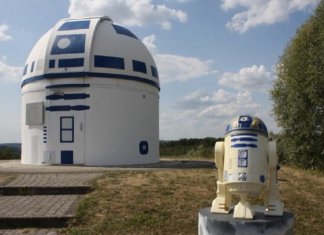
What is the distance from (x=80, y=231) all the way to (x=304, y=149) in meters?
13.7

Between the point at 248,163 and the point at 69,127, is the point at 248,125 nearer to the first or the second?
the point at 248,163

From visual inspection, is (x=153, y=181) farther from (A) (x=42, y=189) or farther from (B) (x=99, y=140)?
(B) (x=99, y=140)

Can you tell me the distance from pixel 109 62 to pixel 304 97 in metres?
8.51

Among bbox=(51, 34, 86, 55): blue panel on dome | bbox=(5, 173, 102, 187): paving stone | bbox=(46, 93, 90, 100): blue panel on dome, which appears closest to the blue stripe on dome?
bbox=(46, 93, 90, 100): blue panel on dome

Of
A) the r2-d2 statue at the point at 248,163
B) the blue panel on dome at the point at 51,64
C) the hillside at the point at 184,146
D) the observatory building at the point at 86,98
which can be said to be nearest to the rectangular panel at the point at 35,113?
the observatory building at the point at 86,98

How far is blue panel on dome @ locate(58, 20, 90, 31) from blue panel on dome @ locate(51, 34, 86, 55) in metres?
0.64

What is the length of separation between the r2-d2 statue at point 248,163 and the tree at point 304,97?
1348cm

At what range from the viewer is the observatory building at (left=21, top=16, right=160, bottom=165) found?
20344 millimetres

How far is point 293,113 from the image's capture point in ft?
67.2

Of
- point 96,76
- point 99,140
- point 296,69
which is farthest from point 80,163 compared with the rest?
point 296,69

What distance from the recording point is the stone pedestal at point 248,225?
20.6ft

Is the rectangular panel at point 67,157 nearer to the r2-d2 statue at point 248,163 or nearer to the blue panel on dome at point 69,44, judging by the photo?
the blue panel on dome at point 69,44

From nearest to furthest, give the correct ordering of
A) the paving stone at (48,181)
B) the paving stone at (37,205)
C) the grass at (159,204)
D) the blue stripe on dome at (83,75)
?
1. the grass at (159,204)
2. the paving stone at (37,205)
3. the paving stone at (48,181)
4. the blue stripe on dome at (83,75)

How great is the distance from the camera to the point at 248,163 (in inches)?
252
